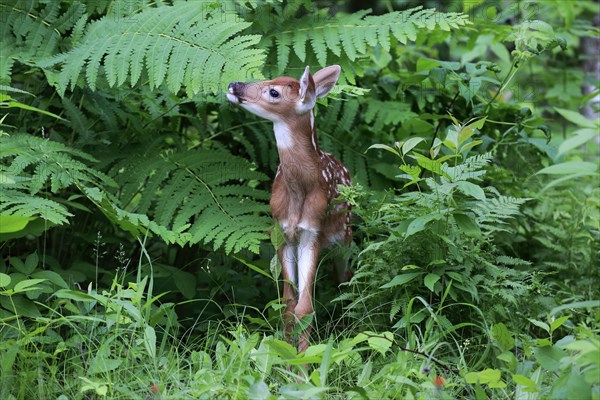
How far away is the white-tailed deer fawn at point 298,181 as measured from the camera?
4.52 metres

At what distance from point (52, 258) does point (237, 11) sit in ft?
6.00

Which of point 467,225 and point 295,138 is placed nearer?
point 467,225

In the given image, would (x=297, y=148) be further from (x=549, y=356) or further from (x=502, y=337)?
(x=549, y=356)

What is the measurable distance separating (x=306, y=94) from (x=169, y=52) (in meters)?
0.82

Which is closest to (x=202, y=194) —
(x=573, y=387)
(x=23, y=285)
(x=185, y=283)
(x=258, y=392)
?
(x=185, y=283)

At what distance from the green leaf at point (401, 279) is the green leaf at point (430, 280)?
2.9 inches

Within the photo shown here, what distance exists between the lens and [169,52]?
187 inches

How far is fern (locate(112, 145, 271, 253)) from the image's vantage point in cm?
477

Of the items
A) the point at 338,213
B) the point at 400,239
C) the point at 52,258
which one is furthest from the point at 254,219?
the point at 52,258

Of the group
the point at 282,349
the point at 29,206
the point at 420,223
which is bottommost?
the point at 282,349

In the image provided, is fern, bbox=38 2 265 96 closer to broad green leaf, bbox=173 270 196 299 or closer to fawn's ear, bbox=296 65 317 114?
fawn's ear, bbox=296 65 317 114

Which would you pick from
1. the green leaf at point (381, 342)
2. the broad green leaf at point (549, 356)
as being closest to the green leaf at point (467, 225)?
the green leaf at point (381, 342)

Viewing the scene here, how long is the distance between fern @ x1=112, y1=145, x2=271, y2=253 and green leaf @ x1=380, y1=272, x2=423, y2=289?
70 centimetres

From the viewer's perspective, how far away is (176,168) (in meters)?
5.23
